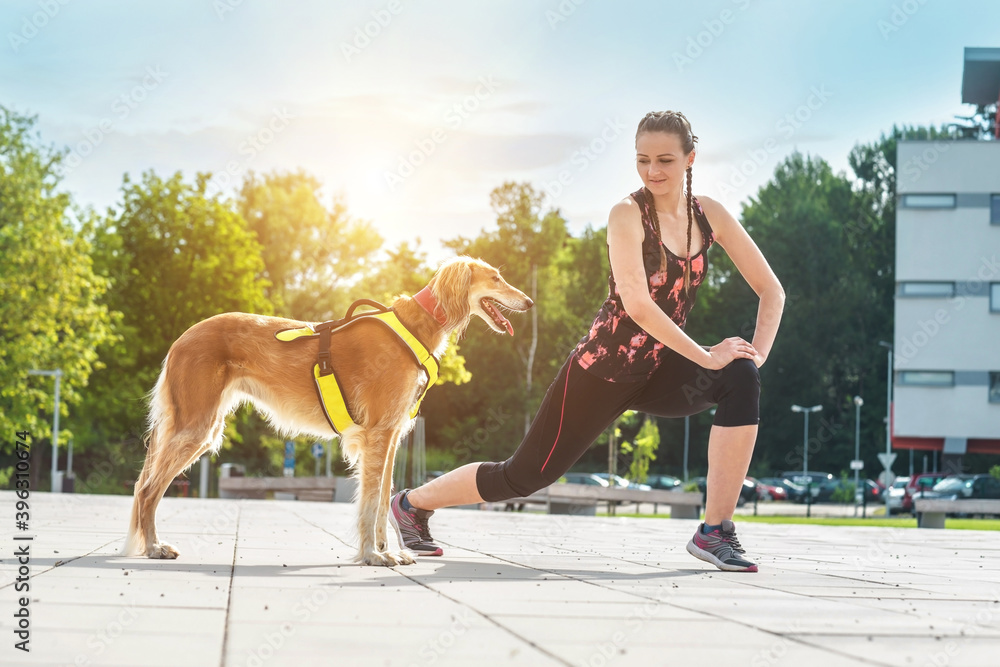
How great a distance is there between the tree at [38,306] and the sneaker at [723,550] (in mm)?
A: 27641

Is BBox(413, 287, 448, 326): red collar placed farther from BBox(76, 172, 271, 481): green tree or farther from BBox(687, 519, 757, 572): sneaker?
BBox(76, 172, 271, 481): green tree

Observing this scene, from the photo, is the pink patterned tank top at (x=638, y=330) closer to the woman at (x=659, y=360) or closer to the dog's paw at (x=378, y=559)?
the woman at (x=659, y=360)

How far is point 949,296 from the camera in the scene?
151 ft

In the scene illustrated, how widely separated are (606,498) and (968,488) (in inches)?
889

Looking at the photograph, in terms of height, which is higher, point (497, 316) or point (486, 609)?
point (497, 316)

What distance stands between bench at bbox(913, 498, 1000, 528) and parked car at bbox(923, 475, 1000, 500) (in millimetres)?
19056

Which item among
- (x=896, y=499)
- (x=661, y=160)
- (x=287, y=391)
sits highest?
(x=661, y=160)

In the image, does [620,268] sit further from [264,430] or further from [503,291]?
[264,430]

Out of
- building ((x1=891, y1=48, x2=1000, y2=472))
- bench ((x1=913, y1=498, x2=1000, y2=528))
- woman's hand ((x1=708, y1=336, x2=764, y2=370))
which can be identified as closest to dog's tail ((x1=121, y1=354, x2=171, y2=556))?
woman's hand ((x1=708, y1=336, x2=764, y2=370))

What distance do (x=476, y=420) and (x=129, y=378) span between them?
27.5 m

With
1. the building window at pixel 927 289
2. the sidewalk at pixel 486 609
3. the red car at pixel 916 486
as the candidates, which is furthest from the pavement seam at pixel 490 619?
the building window at pixel 927 289

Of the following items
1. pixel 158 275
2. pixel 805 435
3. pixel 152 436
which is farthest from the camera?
pixel 805 435

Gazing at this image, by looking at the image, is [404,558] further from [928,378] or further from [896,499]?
[928,378]

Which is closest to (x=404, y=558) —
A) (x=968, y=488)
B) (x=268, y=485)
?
(x=268, y=485)
